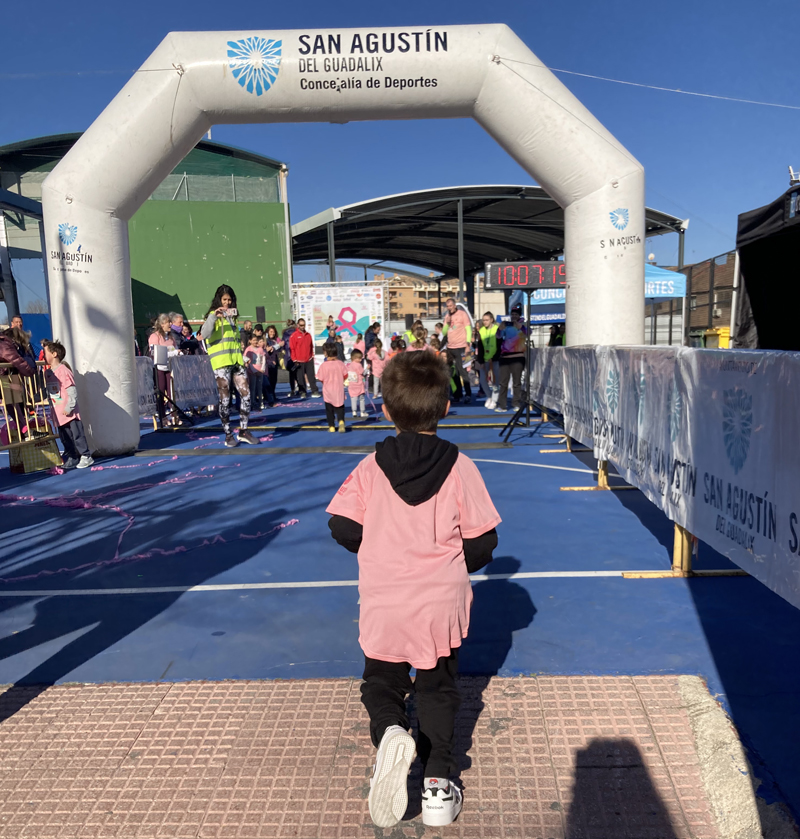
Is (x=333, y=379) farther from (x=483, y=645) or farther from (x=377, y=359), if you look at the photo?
(x=483, y=645)

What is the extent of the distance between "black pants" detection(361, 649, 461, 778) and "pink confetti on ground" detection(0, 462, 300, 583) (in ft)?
10.7

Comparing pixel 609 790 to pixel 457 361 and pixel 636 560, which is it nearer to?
pixel 636 560

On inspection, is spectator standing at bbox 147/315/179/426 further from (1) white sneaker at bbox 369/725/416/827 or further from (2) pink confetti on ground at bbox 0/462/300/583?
(1) white sneaker at bbox 369/725/416/827

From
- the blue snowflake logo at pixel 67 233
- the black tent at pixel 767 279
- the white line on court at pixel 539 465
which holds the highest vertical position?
the blue snowflake logo at pixel 67 233

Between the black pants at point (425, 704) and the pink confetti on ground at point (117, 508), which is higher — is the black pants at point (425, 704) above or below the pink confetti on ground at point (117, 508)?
above

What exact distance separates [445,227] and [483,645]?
24316 millimetres

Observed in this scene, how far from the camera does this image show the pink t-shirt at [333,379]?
34.3 feet

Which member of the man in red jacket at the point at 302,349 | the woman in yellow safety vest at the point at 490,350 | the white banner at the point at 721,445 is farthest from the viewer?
the man in red jacket at the point at 302,349

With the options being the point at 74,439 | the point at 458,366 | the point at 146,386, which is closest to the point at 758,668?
the point at 74,439

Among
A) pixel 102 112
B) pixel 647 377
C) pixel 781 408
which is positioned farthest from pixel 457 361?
pixel 781 408

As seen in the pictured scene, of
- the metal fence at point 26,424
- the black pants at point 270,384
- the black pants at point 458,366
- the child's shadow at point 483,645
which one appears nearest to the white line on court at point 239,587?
the child's shadow at point 483,645

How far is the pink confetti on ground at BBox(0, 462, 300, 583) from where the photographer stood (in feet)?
16.0

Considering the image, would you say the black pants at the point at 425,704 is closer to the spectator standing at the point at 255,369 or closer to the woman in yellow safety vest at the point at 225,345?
the woman in yellow safety vest at the point at 225,345

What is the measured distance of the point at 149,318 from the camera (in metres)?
23.2
